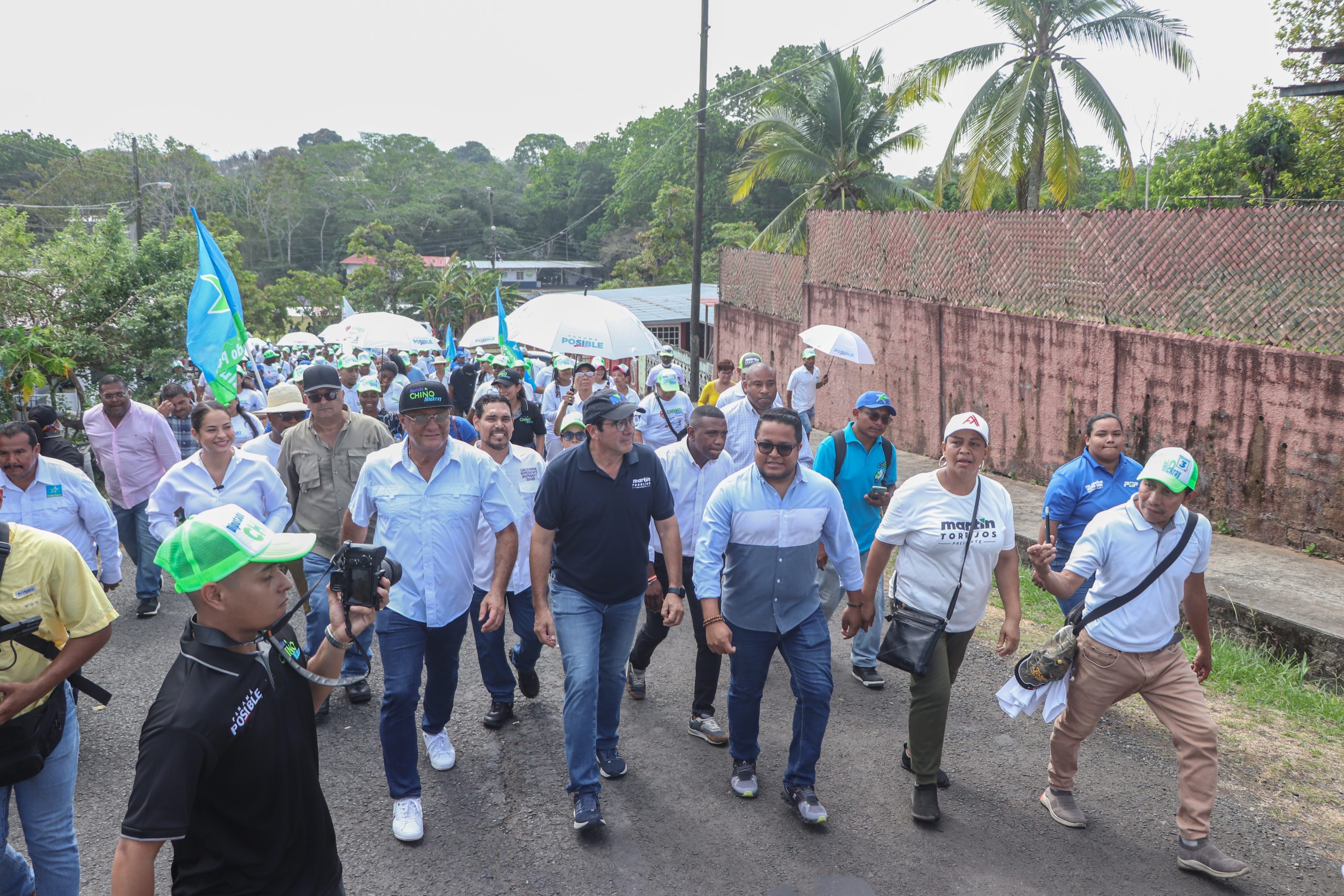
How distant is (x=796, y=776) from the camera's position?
14.4 ft

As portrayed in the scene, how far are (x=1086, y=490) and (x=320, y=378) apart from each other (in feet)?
14.4

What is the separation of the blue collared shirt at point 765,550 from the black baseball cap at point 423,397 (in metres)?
1.33

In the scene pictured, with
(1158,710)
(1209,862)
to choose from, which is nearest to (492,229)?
(1158,710)

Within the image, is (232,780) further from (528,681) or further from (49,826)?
(528,681)

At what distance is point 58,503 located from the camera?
16.5 ft

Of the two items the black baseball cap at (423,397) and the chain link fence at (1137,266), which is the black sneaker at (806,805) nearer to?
the black baseball cap at (423,397)

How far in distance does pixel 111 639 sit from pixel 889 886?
569cm

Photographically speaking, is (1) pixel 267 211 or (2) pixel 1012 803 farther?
(1) pixel 267 211

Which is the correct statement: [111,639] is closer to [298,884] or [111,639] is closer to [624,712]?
[624,712]

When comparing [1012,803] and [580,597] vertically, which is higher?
[580,597]

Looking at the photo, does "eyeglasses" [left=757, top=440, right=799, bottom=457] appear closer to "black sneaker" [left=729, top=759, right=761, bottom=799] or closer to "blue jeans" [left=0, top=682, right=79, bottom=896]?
"black sneaker" [left=729, top=759, right=761, bottom=799]

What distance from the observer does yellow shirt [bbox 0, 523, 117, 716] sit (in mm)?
3023

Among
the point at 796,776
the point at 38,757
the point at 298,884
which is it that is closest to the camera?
the point at 298,884

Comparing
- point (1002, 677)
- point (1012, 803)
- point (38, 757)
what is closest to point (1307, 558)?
point (1002, 677)
